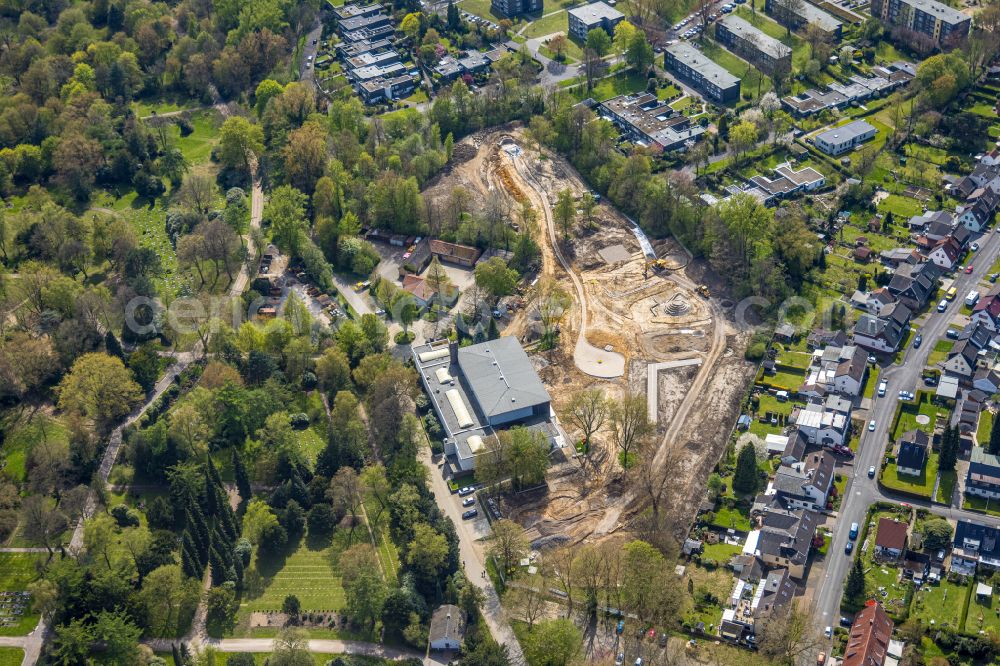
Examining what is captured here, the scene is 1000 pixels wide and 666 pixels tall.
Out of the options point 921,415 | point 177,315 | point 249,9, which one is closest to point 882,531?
point 921,415

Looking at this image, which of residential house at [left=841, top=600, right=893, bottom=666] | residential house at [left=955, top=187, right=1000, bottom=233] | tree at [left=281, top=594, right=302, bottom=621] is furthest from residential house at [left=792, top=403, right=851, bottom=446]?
tree at [left=281, top=594, right=302, bottom=621]

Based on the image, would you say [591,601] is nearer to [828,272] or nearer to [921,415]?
[921,415]

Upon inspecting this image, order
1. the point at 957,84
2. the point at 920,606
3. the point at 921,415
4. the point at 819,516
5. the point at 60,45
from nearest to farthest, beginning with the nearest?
the point at 920,606, the point at 819,516, the point at 921,415, the point at 957,84, the point at 60,45

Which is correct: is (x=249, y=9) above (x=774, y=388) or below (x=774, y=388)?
above

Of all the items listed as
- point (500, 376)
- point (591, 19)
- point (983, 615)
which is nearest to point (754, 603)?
point (983, 615)

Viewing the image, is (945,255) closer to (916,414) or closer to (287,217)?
(916,414)

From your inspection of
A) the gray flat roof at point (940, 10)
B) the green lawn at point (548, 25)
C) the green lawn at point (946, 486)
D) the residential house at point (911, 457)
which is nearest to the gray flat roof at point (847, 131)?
the gray flat roof at point (940, 10)
